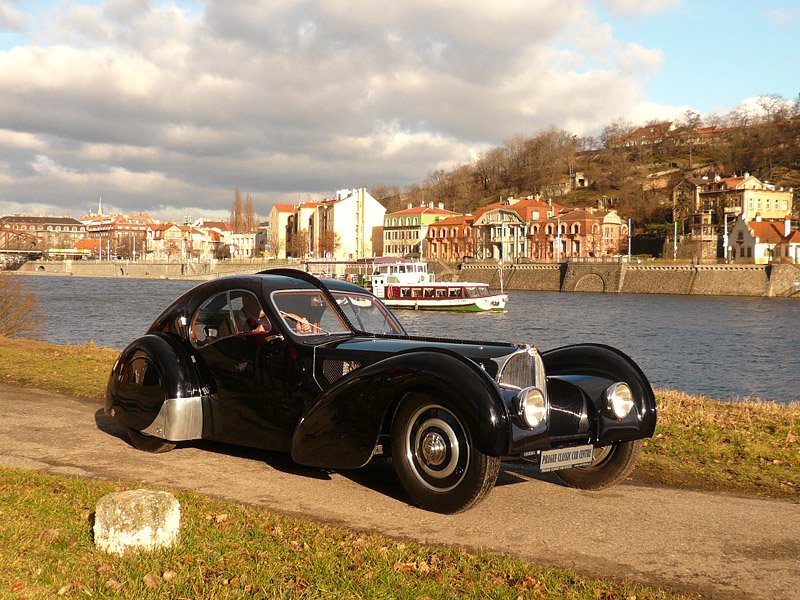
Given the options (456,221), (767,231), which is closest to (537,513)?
(767,231)

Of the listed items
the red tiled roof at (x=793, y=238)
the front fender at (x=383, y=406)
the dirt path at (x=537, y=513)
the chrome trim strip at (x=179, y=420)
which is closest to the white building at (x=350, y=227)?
the red tiled roof at (x=793, y=238)

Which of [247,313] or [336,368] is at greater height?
[247,313]

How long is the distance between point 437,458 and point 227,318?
3.34 meters

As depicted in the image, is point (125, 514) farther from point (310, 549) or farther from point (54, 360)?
point (54, 360)

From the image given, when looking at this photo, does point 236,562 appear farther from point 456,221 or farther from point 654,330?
point 456,221

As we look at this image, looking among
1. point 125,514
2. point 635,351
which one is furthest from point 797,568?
point 635,351

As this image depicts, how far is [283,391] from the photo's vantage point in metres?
8.46

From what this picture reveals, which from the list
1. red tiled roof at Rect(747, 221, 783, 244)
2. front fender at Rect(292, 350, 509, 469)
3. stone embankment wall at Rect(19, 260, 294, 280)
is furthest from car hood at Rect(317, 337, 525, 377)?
stone embankment wall at Rect(19, 260, 294, 280)

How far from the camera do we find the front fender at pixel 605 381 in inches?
303

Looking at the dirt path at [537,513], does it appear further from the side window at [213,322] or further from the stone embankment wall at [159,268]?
the stone embankment wall at [159,268]

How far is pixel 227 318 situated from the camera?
365 inches

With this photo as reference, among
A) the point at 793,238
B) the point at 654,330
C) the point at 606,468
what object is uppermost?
the point at 793,238

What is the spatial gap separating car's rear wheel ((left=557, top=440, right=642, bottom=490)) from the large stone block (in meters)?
4.11

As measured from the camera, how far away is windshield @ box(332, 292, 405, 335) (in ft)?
30.1
